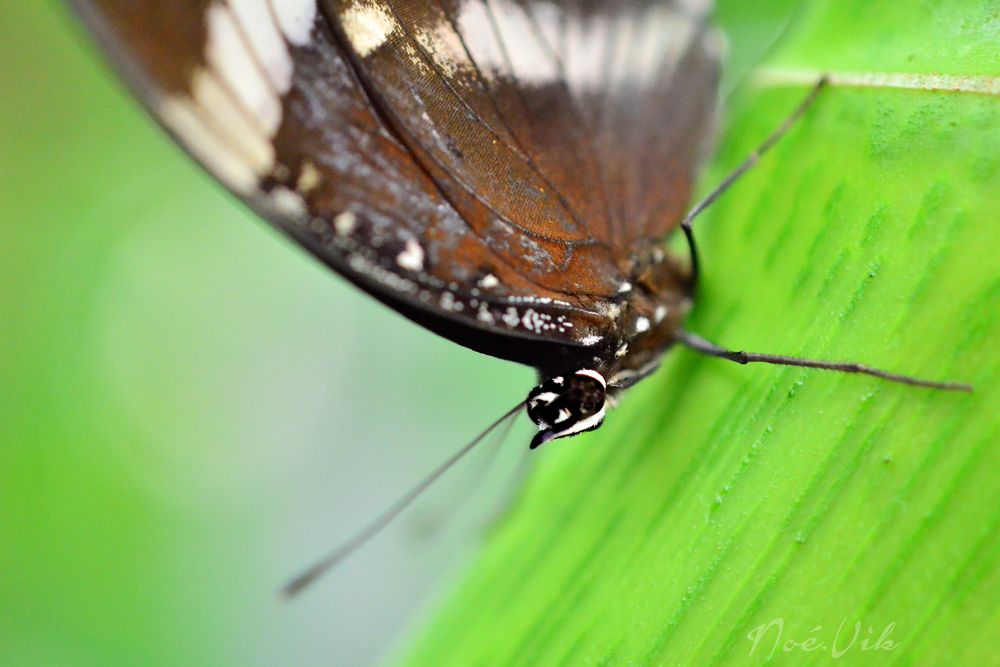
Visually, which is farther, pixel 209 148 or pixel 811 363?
pixel 209 148

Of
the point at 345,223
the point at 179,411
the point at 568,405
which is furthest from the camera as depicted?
the point at 179,411

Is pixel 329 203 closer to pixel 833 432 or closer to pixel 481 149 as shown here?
pixel 481 149

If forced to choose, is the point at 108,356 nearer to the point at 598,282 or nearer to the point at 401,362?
the point at 401,362

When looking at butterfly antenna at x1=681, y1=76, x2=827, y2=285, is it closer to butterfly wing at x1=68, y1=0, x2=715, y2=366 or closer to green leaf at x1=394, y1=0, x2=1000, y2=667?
green leaf at x1=394, y1=0, x2=1000, y2=667

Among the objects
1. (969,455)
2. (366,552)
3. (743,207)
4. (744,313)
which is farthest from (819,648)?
(366,552)

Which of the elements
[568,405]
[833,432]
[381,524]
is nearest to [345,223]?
[568,405]
